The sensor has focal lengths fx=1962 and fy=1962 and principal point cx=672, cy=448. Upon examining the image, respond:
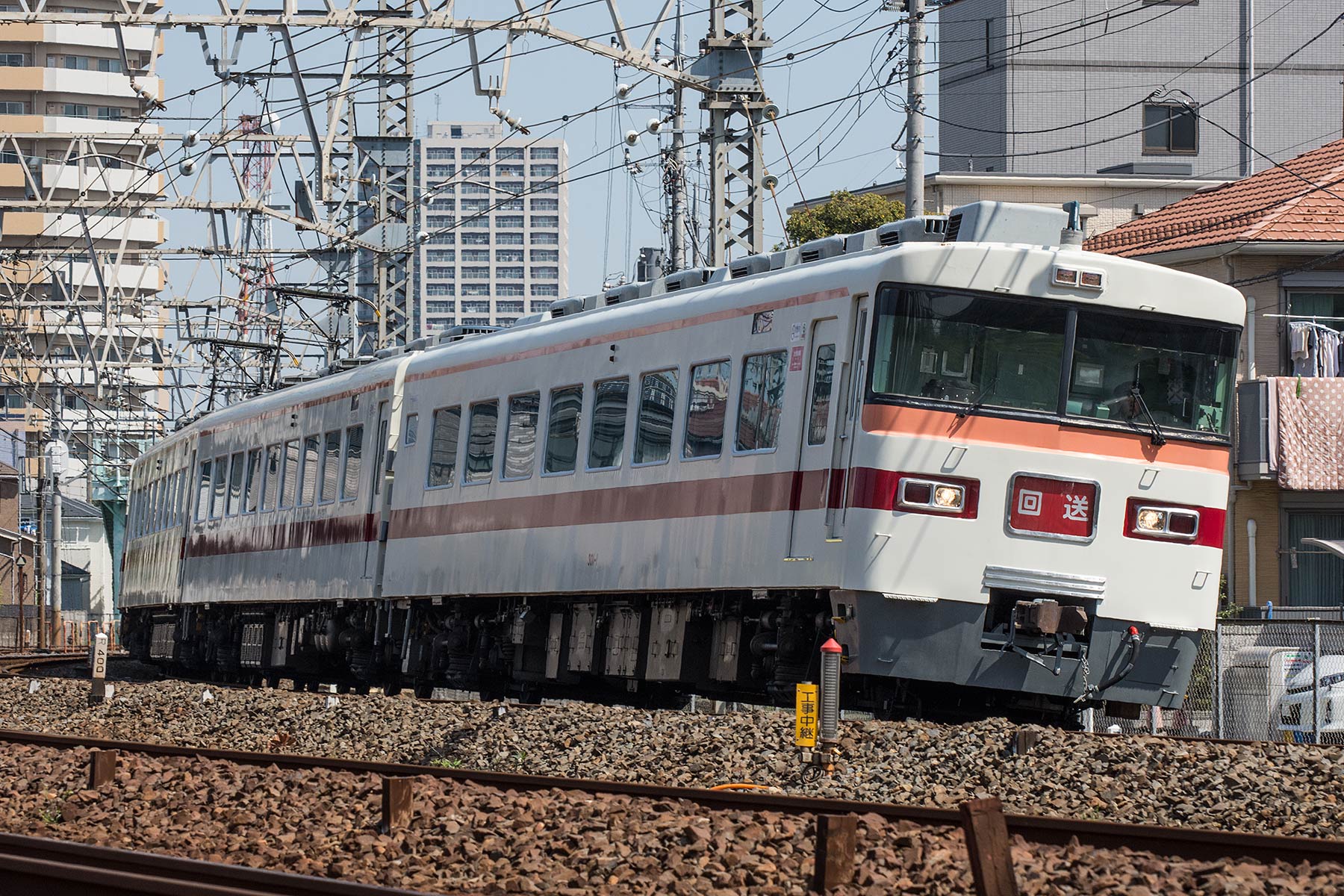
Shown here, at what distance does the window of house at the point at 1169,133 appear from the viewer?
48500 mm

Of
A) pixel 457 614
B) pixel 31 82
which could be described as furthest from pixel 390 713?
pixel 31 82

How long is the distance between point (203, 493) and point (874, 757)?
1597 centimetres

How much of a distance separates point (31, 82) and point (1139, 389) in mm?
94983

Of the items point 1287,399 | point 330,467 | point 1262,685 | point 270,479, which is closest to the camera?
point 1262,685

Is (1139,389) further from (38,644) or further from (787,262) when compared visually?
(38,644)

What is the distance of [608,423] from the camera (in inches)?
569

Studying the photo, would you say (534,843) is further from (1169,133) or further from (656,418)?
(1169,133)

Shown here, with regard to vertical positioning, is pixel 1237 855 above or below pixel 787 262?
below

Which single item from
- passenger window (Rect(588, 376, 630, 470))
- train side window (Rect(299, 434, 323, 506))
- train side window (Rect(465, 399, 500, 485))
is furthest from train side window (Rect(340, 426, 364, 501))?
passenger window (Rect(588, 376, 630, 470))

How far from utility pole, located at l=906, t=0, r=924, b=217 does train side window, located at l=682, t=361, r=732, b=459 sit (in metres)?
5.49

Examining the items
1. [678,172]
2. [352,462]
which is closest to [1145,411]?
[352,462]

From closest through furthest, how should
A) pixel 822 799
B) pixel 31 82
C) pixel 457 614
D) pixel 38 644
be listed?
pixel 822 799, pixel 457 614, pixel 38 644, pixel 31 82

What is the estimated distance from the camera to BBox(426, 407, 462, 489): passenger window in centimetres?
1695

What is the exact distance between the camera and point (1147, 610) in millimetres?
12047
